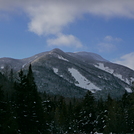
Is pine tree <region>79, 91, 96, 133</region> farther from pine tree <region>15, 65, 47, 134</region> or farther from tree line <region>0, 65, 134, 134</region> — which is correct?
pine tree <region>15, 65, 47, 134</region>

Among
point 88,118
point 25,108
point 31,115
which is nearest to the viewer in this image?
point 25,108

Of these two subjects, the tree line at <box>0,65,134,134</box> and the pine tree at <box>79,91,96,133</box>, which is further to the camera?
the pine tree at <box>79,91,96,133</box>

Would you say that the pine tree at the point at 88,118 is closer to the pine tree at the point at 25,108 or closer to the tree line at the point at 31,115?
the tree line at the point at 31,115

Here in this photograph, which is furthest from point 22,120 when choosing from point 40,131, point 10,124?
point 40,131

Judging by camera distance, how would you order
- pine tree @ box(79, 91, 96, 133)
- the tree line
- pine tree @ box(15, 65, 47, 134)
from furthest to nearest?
pine tree @ box(79, 91, 96, 133), pine tree @ box(15, 65, 47, 134), the tree line

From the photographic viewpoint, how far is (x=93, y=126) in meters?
38.4

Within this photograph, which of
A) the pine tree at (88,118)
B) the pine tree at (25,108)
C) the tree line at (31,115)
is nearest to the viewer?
the tree line at (31,115)

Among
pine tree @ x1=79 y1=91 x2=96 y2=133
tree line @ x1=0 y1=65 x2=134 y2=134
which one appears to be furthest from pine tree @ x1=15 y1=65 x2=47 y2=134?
pine tree @ x1=79 y1=91 x2=96 y2=133

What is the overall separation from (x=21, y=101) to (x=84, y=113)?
1809 cm

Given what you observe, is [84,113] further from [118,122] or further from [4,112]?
[4,112]

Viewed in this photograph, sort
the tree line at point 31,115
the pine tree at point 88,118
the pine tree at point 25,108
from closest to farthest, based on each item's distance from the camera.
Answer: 1. the tree line at point 31,115
2. the pine tree at point 25,108
3. the pine tree at point 88,118

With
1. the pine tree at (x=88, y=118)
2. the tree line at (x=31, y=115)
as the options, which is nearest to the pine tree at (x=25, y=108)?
the tree line at (x=31, y=115)

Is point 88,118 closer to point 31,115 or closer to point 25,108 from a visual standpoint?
point 31,115

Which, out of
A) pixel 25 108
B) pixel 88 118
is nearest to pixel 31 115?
pixel 25 108
